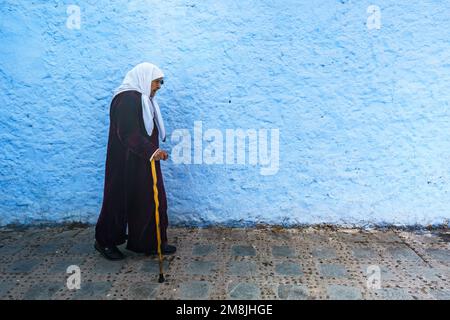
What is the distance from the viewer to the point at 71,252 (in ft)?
11.7

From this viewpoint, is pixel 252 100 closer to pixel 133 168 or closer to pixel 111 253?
pixel 133 168

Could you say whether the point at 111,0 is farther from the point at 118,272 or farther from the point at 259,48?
the point at 118,272

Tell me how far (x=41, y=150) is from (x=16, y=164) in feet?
1.02

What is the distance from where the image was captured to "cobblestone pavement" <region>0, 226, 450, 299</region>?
2848 mm

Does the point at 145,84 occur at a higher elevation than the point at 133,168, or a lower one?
higher

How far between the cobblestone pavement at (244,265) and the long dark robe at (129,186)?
0.72ft

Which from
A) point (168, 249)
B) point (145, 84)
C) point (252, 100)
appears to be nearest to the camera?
point (145, 84)

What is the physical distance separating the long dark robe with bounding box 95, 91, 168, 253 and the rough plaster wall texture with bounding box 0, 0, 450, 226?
31.6 inches

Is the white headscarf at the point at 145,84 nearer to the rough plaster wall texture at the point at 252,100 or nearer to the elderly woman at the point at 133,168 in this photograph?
the elderly woman at the point at 133,168

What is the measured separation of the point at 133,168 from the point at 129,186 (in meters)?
0.16

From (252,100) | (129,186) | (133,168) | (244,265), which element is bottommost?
(244,265)

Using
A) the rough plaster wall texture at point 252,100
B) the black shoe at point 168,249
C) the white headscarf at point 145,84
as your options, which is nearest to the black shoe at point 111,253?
the black shoe at point 168,249

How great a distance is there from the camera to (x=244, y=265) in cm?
327

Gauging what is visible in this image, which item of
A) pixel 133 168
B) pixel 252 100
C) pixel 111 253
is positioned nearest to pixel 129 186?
pixel 133 168
